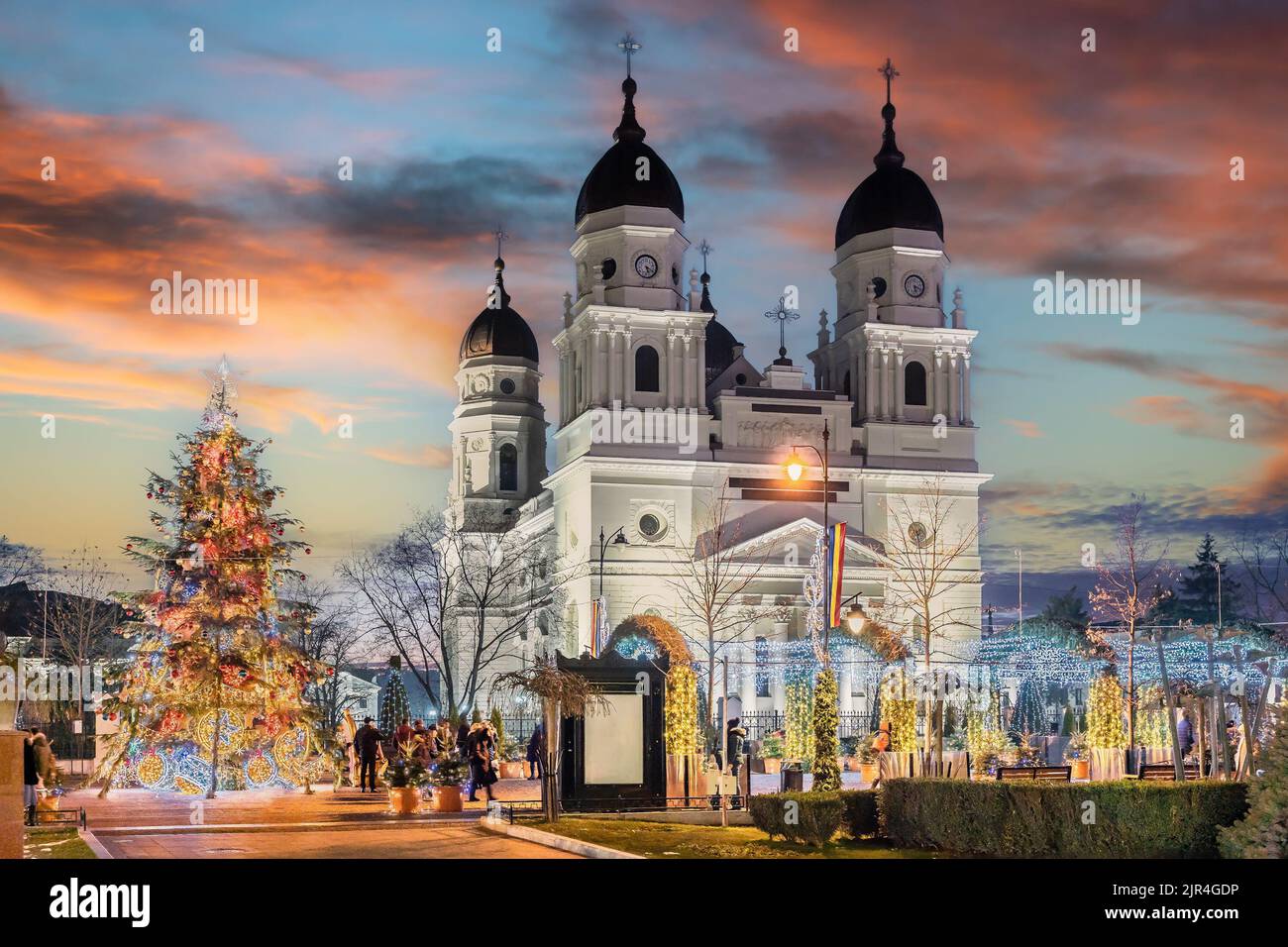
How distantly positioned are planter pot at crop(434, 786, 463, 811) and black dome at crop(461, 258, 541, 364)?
69.4 metres

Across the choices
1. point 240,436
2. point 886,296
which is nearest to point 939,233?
point 886,296

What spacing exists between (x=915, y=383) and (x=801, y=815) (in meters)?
63.7

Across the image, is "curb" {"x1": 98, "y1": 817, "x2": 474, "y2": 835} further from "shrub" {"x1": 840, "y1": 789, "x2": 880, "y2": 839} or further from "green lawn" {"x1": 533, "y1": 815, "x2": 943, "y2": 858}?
"shrub" {"x1": 840, "y1": 789, "x2": 880, "y2": 839}

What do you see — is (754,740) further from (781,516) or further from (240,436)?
(240,436)

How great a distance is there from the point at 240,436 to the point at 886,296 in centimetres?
5434

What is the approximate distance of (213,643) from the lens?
3400cm

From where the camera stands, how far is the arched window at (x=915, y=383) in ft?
278

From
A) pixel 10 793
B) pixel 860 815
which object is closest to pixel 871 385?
pixel 860 815

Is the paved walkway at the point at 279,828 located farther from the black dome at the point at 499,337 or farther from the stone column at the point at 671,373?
the black dome at the point at 499,337

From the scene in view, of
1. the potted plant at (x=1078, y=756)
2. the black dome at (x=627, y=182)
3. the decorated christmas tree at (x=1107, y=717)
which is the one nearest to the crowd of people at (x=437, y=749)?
the decorated christmas tree at (x=1107, y=717)

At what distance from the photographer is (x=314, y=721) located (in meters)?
35.5
